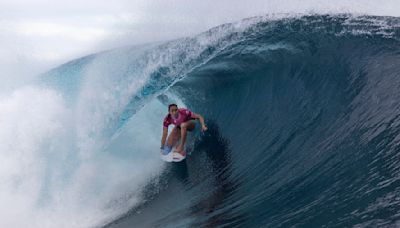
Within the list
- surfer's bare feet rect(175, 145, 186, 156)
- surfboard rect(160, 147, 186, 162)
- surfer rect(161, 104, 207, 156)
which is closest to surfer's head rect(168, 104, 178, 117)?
surfer rect(161, 104, 207, 156)

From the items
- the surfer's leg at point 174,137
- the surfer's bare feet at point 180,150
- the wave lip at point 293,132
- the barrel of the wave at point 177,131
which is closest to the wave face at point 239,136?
the wave lip at point 293,132

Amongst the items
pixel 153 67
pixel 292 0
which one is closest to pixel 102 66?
pixel 153 67

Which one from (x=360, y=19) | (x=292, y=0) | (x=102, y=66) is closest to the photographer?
(x=360, y=19)

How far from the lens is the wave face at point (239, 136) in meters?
5.18

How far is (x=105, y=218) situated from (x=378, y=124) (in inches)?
174

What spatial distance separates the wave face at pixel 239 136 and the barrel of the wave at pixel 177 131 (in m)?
0.31

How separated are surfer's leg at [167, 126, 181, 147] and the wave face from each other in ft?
1.34

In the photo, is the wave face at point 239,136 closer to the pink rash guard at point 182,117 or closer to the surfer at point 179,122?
the surfer at point 179,122

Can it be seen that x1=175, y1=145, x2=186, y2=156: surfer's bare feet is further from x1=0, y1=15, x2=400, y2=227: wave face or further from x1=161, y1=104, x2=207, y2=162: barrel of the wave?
x1=0, y1=15, x2=400, y2=227: wave face

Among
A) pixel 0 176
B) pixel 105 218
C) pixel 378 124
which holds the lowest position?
pixel 105 218

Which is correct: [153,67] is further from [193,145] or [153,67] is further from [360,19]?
[360,19]

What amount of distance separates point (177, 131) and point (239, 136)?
1.29m

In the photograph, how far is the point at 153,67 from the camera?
38.9 feet

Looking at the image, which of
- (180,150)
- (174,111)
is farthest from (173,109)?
(180,150)
